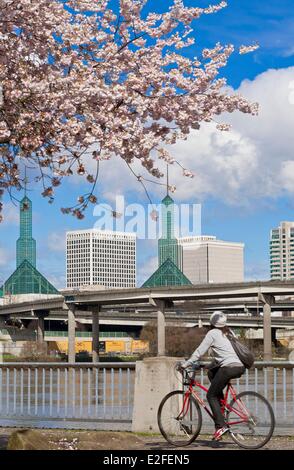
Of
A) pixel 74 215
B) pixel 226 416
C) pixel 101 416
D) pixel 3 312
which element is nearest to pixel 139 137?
pixel 74 215

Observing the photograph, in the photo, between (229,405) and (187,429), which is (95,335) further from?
(229,405)

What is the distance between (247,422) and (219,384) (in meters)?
0.63

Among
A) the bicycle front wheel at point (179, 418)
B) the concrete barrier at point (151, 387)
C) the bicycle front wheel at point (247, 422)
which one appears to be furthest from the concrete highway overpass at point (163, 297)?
the bicycle front wheel at point (247, 422)

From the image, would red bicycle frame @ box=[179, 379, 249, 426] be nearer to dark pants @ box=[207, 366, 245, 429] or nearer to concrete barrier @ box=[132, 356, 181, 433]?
dark pants @ box=[207, 366, 245, 429]

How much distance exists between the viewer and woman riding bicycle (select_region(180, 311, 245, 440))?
12.7 metres

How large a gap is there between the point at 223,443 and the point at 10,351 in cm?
12221

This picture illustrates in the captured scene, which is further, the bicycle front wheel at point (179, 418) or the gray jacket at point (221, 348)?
the bicycle front wheel at point (179, 418)

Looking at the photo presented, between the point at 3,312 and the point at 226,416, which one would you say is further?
the point at 3,312

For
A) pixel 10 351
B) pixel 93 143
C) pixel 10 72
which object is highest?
pixel 10 72

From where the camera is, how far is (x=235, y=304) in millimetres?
133625

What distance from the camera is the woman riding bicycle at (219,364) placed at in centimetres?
1273

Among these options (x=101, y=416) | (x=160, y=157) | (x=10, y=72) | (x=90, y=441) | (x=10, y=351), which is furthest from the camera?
(x=10, y=351)

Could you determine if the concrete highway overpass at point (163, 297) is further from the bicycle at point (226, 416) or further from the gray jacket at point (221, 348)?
the gray jacket at point (221, 348)
